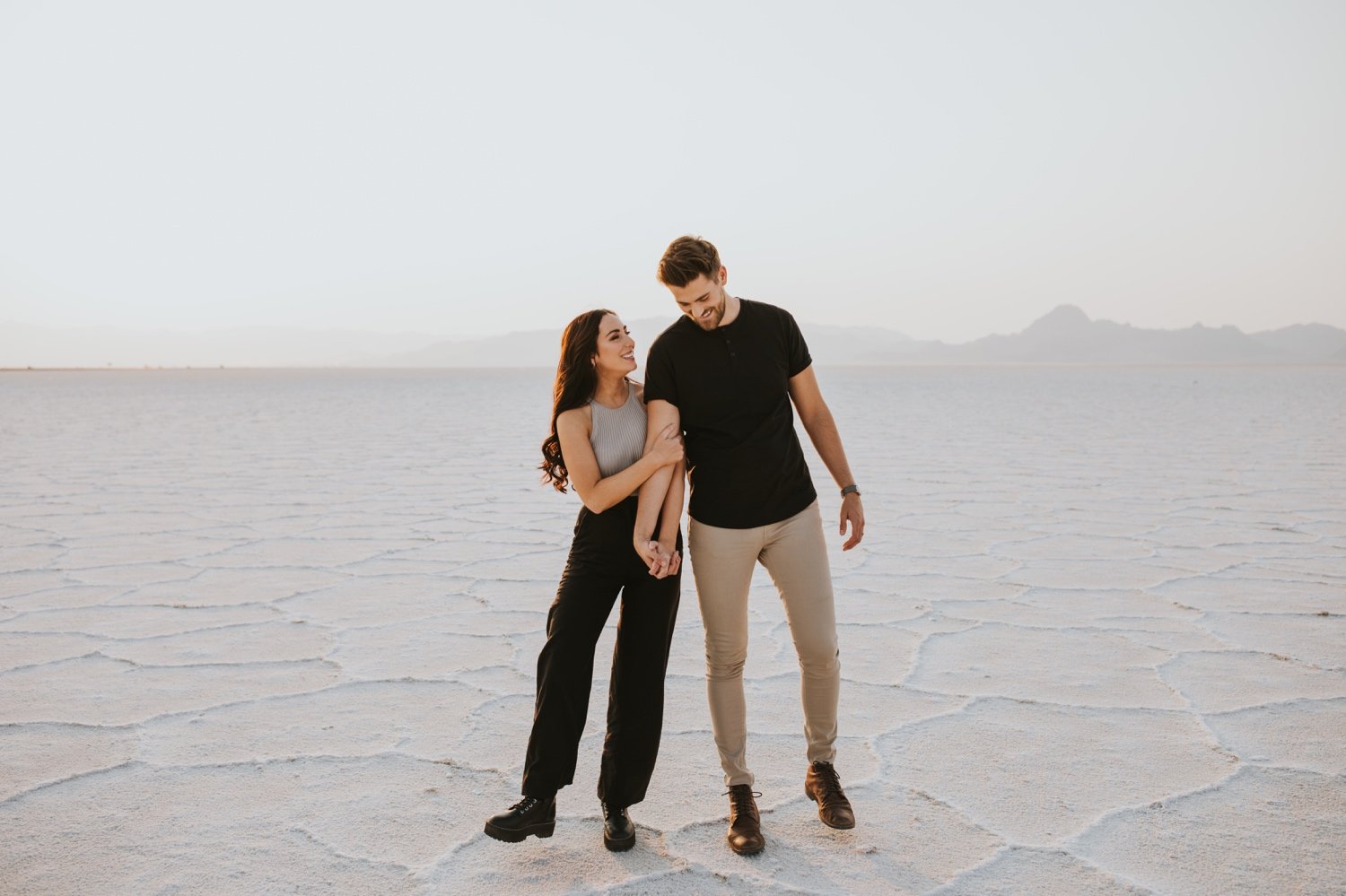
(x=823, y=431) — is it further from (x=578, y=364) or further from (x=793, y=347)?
(x=578, y=364)

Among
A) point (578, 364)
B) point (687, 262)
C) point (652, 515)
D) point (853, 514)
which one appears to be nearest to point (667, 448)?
point (652, 515)

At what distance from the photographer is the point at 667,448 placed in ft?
7.14

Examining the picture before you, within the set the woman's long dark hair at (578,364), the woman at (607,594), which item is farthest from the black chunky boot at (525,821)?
the woman's long dark hair at (578,364)

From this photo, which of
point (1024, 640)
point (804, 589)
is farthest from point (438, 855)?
point (1024, 640)

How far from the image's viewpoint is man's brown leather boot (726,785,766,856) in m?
2.18

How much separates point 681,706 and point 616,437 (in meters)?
1.10

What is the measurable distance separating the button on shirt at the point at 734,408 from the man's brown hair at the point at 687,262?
134 millimetres

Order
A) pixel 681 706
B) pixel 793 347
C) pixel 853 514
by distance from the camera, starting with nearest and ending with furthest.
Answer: pixel 793 347, pixel 853 514, pixel 681 706

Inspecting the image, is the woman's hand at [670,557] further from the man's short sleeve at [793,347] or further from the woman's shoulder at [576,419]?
the man's short sleeve at [793,347]

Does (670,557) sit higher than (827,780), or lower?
higher

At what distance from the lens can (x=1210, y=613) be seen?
397 cm

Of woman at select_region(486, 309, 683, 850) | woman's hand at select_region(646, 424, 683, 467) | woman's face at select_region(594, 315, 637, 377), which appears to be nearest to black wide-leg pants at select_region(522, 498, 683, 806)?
woman at select_region(486, 309, 683, 850)

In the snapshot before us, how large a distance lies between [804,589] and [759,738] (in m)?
0.69

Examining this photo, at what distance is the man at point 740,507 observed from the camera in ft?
7.32
